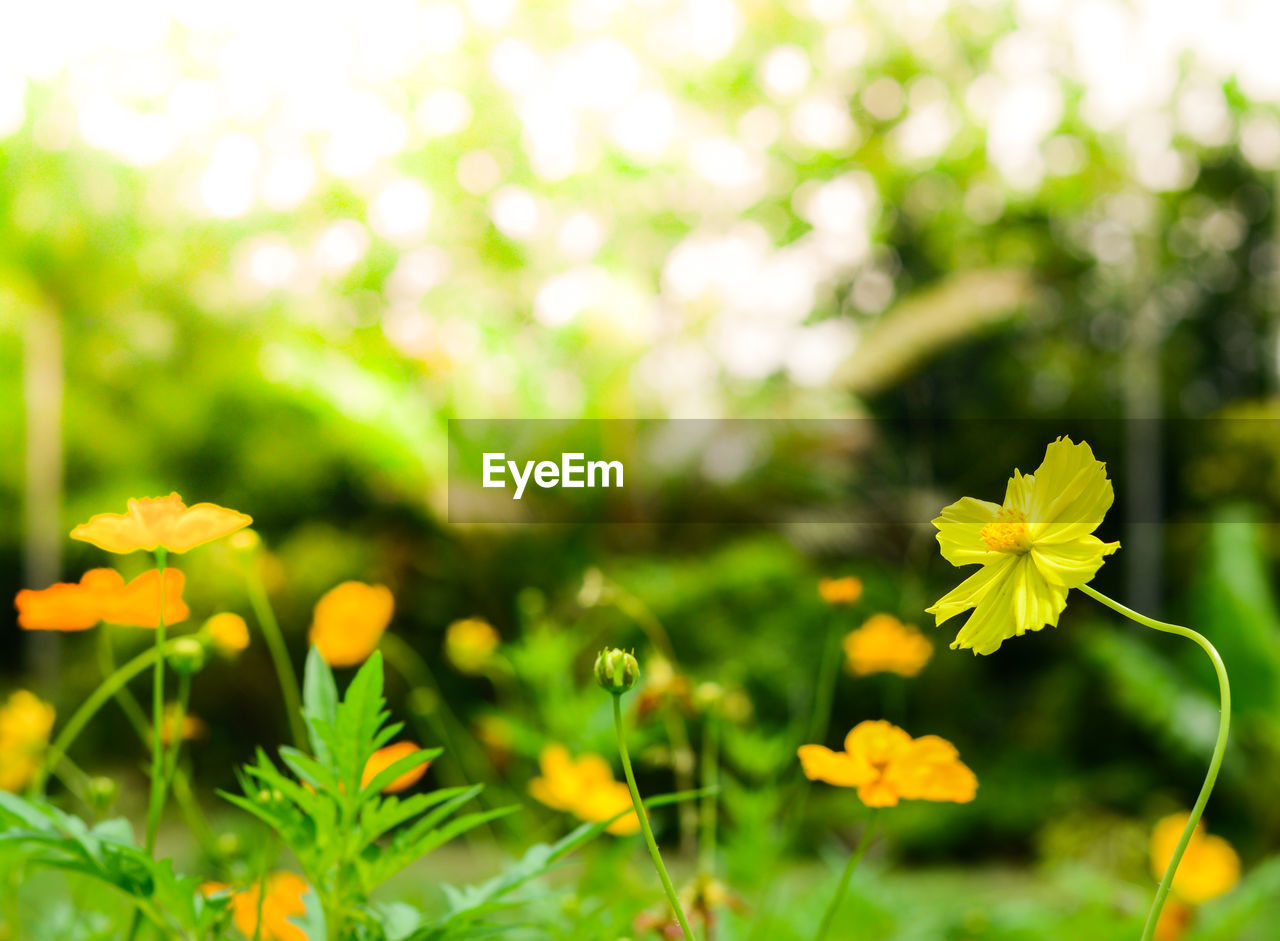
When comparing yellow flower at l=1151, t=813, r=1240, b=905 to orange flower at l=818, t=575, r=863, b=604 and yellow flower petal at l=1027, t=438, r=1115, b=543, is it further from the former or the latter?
yellow flower petal at l=1027, t=438, r=1115, b=543

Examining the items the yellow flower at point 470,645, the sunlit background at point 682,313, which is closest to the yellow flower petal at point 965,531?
the yellow flower at point 470,645

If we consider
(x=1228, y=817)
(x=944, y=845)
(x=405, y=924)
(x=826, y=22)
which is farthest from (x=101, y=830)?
(x=826, y=22)

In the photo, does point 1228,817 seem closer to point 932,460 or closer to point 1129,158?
point 932,460

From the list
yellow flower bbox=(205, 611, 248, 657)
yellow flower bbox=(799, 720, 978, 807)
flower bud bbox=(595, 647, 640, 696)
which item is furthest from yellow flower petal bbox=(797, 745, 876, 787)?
yellow flower bbox=(205, 611, 248, 657)

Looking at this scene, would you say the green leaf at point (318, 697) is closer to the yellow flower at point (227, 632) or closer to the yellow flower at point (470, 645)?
the yellow flower at point (227, 632)

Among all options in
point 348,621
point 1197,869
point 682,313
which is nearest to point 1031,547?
point 348,621

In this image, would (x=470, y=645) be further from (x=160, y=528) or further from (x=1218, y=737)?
(x=1218, y=737)
